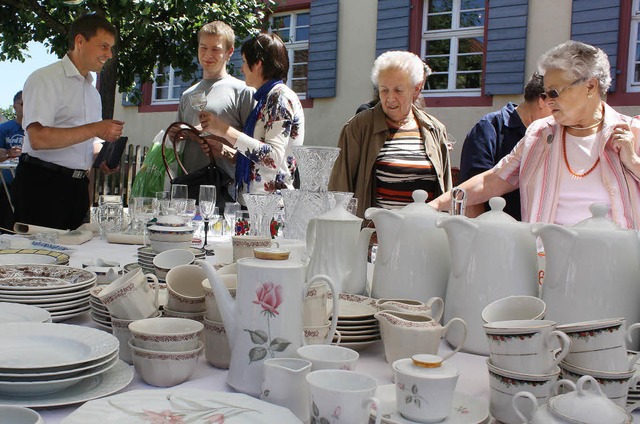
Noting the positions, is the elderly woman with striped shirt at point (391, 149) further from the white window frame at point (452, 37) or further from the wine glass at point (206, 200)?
the white window frame at point (452, 37)

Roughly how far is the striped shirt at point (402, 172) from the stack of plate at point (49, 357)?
213cm

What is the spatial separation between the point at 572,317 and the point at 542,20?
19.7ft

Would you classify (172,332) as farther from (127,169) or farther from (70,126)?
(127,169)

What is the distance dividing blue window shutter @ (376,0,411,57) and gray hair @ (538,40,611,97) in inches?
197

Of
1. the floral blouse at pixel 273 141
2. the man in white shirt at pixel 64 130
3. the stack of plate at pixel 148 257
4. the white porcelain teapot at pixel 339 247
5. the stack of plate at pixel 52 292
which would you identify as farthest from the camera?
the man in white shirt at pixel 64 130

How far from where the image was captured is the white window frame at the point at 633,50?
5980 mm

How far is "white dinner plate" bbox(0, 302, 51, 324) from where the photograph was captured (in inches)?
44.2

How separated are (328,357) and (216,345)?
22 centimetres

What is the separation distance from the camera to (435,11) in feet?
24.1

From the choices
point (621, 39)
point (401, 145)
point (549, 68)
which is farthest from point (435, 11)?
point (549, 68)

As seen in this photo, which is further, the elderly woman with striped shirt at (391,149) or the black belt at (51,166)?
the black belt at (51,166)

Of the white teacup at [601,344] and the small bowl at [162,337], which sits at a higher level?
the white teacup at [601,344]

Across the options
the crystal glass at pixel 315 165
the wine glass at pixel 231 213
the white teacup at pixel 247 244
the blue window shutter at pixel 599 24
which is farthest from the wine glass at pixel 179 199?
the blue window shutter at pixel 599 24

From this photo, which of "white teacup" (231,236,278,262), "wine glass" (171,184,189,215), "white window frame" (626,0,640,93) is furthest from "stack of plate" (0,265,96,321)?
A: "white window frame" (626,0,640,93)
